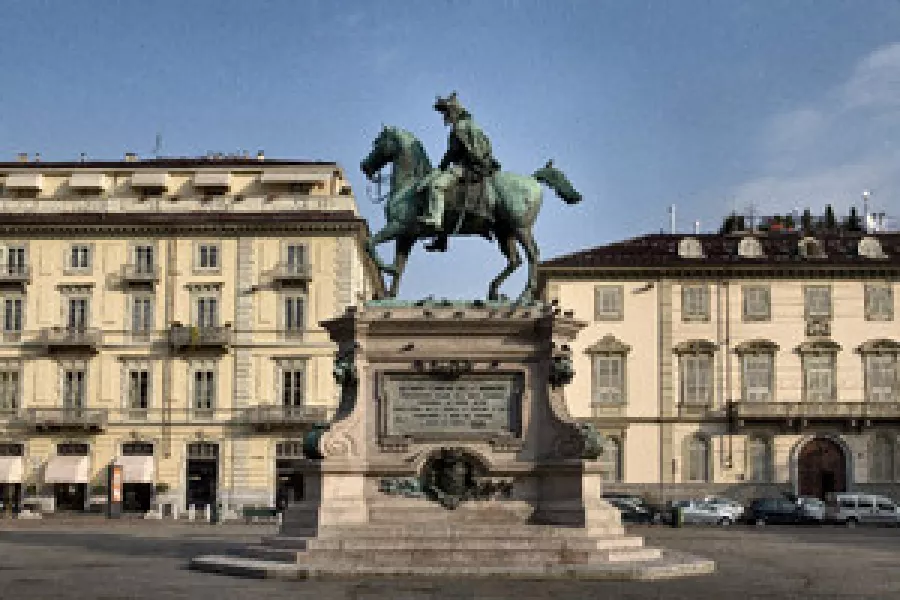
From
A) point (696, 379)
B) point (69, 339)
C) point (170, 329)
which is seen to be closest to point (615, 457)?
point (696, 379)

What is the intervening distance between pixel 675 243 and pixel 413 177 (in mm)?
41032

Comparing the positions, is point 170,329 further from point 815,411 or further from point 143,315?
point 815,411

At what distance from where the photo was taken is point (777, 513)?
47.0 metres

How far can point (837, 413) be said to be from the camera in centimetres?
5616

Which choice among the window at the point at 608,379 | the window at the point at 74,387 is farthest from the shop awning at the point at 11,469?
the window at the point at 608,379

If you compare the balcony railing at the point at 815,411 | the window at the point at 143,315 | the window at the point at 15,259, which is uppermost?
the window at the point at 15,259

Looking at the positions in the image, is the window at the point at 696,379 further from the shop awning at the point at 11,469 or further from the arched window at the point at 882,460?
the shop awning at the point at 11,469

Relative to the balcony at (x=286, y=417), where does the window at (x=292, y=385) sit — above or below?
above

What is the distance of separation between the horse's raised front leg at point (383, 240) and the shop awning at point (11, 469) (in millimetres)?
39857

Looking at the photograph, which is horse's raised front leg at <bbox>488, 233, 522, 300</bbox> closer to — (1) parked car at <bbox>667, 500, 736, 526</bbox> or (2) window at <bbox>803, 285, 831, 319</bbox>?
(1) parked car at <bbox>667, 500, 736, 526</bbox>

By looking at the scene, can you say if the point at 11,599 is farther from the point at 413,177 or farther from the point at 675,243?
the point at 675,243

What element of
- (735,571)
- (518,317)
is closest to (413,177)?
(518,317)

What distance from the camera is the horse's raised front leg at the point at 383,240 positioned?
64.1 ft

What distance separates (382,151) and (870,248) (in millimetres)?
44077
